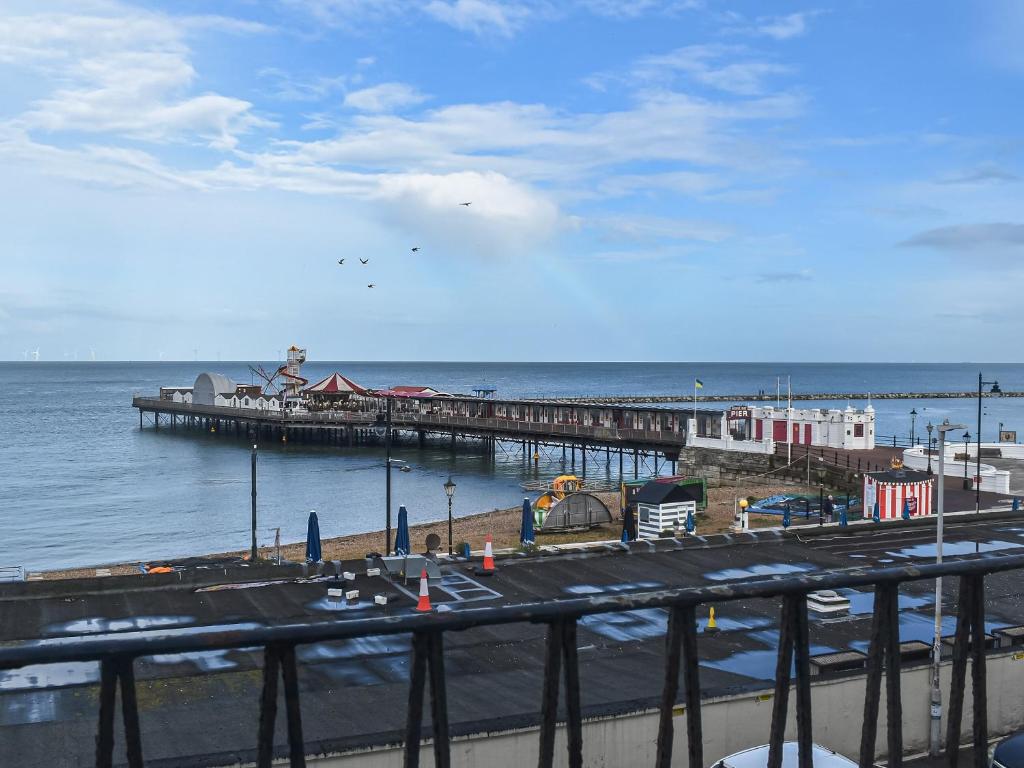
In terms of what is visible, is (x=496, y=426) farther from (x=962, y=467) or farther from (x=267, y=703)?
(x=267, y=703)

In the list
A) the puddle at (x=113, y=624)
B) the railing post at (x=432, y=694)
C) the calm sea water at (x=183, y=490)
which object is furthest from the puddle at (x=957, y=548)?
the calm sea water at (x=183, y=490)

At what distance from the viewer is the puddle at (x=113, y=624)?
54.9 ft

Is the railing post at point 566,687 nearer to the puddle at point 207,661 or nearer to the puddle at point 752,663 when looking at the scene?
the puddle at point 752,663

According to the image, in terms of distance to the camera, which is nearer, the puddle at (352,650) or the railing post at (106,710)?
the railing post at (106,710)

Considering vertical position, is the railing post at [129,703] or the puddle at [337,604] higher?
the railing post at [129,703]

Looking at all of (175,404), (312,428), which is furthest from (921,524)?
(175,404)

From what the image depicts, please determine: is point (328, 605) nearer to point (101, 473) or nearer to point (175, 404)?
point (101, 473)

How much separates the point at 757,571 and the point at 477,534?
2123cm

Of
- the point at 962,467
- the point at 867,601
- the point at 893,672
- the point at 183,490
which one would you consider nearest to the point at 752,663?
the point at 867,601

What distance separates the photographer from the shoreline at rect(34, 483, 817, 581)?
35.9 meters

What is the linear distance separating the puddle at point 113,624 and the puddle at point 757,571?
1102cm

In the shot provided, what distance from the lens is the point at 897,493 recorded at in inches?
1355

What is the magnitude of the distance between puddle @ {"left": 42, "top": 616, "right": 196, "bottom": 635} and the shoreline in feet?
44.3

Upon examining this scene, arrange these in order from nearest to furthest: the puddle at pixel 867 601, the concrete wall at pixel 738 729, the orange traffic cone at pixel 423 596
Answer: the concrete wall at pixel 738 729 < the orange traffic cone at pixel 423 596 < the puddle at pixel 867 601
